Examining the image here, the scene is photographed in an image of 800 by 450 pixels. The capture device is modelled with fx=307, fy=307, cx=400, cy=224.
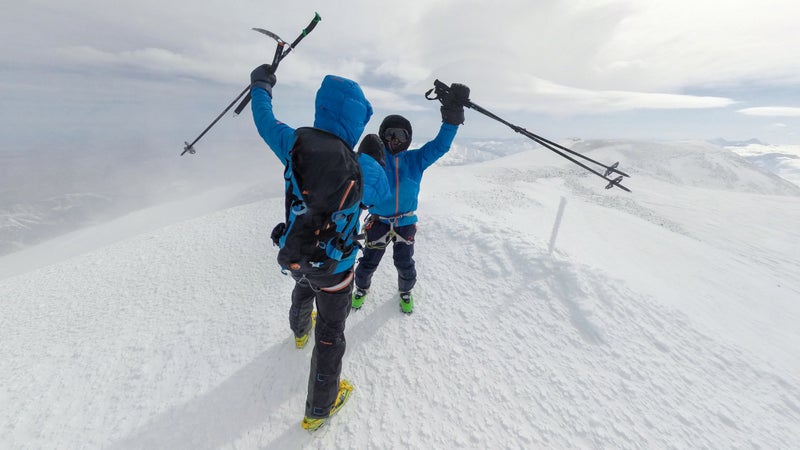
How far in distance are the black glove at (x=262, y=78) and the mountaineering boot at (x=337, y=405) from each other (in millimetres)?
3646

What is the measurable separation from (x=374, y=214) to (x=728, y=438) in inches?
196

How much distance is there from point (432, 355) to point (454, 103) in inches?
143

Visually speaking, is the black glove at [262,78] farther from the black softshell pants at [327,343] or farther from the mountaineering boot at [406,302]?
the mountaineering boot at [406,302]

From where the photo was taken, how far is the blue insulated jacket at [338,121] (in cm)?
288

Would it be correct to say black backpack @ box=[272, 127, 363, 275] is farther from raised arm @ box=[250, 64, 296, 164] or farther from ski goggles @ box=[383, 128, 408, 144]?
ski goggles @ box=[383, 128, 408, 144]

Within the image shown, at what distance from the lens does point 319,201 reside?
2.78 metres

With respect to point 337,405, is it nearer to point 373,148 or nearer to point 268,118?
point 373,148

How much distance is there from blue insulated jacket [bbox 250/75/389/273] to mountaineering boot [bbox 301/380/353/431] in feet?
5.19

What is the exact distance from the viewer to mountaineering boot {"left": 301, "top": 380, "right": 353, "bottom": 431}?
334 centimetres

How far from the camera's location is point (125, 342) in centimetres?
482

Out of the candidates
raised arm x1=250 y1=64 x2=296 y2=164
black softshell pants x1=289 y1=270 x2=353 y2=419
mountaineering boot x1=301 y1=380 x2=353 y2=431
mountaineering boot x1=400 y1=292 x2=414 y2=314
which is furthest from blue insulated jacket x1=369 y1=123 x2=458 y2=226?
mountaineering boot x1=301 y1=380 x2=353 y2=431

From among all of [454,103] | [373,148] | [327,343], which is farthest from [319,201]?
[454,103]

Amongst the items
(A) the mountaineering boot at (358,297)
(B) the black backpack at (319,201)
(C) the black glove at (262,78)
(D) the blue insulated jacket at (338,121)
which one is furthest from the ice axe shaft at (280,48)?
(A) the mountaineering boot at (358,297)

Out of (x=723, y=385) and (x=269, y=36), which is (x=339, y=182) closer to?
(x=269, y=36)
